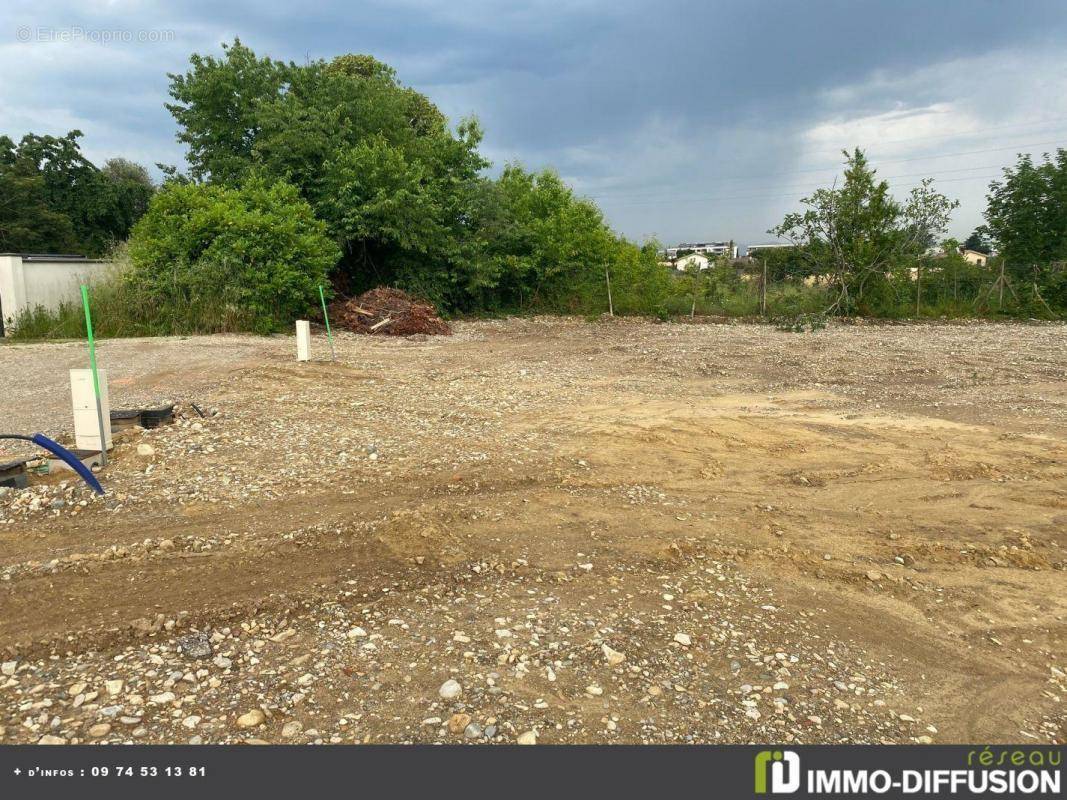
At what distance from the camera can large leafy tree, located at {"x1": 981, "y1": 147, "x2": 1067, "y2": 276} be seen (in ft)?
66.3

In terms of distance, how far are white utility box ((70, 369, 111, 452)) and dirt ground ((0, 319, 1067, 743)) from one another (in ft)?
1.06

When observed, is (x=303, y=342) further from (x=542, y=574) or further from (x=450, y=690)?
(x=450, y=690)

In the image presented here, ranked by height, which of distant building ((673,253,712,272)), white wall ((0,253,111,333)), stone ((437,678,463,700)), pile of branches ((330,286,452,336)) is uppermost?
distant building ((673,253,712,272))

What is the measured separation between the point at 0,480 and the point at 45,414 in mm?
2857

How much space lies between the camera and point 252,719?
2727 mm

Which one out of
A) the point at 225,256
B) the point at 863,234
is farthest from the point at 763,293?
the point at 225,256

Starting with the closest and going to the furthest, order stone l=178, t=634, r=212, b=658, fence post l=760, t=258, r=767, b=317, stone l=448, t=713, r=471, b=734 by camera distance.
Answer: stone l=448, t=713, r=471, b=734 < stone l=178, t=634, r=212, b=658 < fence post l=760, t=258, r=767, b=317

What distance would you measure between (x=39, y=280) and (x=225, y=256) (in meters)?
4.69

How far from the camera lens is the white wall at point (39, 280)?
15234mm

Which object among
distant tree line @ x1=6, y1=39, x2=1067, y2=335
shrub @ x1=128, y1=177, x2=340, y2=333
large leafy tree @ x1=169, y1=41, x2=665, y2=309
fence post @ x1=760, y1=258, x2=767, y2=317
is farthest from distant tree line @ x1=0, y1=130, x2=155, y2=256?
fence post @ x1=760, y1=258, x2=767, y2=317

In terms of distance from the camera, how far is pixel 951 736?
2740 millimetres
